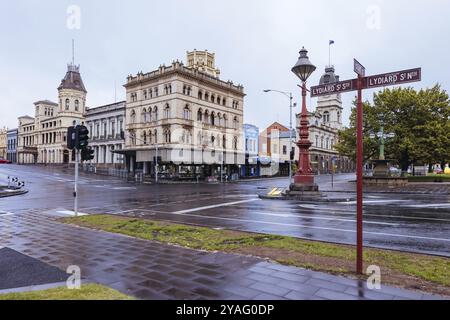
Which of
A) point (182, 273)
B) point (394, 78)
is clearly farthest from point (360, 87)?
point (182, 273)

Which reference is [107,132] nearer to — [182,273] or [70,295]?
[182,273]

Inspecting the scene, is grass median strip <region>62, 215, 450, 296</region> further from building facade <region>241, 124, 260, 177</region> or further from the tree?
building facade <region>241, 124, 260, 177</region>

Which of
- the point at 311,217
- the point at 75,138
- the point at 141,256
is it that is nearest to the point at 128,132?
the point at 75,138

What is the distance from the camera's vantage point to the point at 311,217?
1216 centimetres

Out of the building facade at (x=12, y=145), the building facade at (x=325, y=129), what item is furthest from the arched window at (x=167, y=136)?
the building facade at (x=12, y=145)

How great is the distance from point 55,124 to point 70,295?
99415 millimetres

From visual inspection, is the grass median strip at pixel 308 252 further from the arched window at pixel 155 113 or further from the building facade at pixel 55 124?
the building facade at pixel 55 124

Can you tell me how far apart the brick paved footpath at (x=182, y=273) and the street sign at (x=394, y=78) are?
325cm

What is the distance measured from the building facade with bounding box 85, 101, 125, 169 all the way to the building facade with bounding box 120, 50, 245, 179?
24.5 feet

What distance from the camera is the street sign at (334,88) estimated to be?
5.62 meters

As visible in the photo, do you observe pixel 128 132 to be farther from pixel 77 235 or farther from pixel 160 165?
pixel 77 235

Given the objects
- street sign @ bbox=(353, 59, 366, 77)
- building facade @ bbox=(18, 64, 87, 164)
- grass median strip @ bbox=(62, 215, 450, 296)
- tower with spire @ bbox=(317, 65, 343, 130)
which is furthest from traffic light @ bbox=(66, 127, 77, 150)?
tower with spire @ bbox=(317, 65, 343, 130)

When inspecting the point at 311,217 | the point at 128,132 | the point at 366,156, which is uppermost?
the point at 128,132
